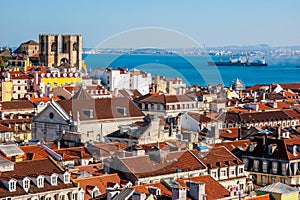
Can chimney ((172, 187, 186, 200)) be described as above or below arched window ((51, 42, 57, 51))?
below

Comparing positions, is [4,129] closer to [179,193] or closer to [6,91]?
[6,91]

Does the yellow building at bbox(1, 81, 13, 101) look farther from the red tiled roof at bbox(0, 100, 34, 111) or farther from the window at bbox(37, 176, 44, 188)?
the window at bbox(37, 176, 44, 188)

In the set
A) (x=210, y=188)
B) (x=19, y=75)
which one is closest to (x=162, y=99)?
(x=19, y=75)

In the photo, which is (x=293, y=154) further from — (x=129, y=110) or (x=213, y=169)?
(x=129, y=110)

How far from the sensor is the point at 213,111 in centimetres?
6300

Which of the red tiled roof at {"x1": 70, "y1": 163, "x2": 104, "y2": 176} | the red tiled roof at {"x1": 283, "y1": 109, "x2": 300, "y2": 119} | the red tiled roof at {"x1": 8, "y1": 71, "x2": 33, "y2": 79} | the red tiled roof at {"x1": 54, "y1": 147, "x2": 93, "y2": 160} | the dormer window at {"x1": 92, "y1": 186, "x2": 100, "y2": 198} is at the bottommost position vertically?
the red tiled roof at {"x1": 283, "y1": 109, "x2": 300, "y2": 119}

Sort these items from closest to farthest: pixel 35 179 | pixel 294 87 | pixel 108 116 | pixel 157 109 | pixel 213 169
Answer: pixel 35 179, pixel 213 169, pixel 108 116, pixel 157 109, pixel 294 87

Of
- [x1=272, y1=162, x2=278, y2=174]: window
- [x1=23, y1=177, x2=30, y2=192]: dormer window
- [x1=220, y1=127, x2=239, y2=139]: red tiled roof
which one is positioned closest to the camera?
[x1=23, y1=177, x2=30, y2=192]: dormer window

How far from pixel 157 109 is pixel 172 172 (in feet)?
86.3

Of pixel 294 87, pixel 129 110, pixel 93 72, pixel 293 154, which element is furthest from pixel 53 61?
pixel 293 154

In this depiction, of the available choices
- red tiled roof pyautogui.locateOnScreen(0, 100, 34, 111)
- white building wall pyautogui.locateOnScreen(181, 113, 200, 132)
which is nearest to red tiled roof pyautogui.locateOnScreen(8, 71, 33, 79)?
red tiled roof pyautogui.locateOnScreen(0, 100, 34, 111)

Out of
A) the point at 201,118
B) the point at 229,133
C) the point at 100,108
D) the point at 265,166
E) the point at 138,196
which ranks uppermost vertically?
the point at 100,108

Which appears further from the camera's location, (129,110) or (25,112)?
(25,112)

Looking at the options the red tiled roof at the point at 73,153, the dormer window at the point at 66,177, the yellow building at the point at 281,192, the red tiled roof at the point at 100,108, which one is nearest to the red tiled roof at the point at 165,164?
the dormer window at the point at 66,177
